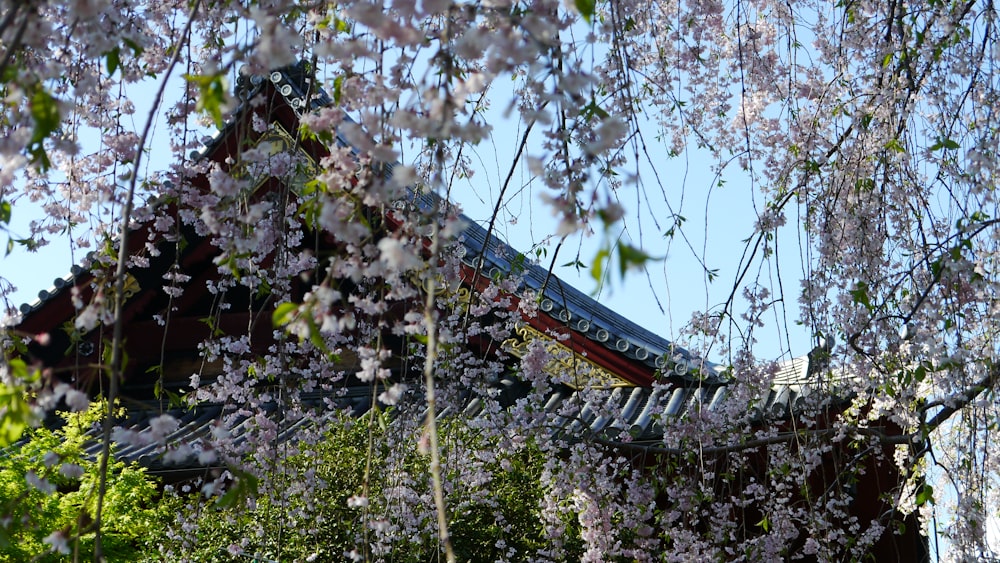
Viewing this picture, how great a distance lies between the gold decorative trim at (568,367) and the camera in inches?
236

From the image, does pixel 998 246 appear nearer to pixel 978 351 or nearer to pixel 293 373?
pixel 978 351

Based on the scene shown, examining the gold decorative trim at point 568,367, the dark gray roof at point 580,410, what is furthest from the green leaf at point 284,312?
the gold decorative trim at point 568,367

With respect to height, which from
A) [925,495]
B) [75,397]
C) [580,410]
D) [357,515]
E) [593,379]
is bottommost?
[75,397]

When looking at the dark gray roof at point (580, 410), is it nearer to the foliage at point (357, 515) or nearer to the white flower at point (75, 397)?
the foliage at point (357, 515)

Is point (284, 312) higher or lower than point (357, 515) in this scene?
lower

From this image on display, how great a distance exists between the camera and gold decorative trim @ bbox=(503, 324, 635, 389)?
599cm

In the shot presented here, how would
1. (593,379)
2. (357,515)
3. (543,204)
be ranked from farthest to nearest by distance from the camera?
(593,379) < (357,515) < (543,204)

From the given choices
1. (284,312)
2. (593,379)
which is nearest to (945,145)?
(284,312)

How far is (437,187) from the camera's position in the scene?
5.90 feet

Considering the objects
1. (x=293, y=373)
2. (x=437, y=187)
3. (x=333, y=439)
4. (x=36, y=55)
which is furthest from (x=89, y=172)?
(x=333, y=439)

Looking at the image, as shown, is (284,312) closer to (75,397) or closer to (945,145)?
(75,397)

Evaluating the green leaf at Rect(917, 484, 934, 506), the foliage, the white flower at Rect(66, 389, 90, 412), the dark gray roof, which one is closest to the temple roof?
the dark gray roof

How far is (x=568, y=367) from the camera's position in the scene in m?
6.08

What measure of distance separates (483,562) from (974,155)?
10.4 feet
